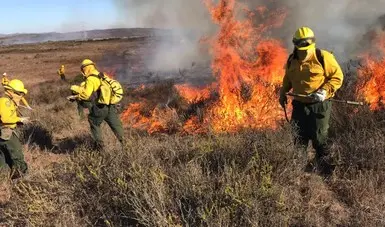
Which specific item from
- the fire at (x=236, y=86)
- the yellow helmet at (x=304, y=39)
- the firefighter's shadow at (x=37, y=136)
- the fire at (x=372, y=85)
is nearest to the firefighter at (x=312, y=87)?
the yellow helmet at (x=304, y=39)

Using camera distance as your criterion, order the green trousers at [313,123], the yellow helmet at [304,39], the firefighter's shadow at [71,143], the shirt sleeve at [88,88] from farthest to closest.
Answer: the firefighter's shadow at [71,143] < the shirt sleeve at [88,88] < the green trousers at [313,123] < the yellow helmet at [304,39]

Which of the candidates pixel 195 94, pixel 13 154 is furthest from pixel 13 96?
pixel 195 94

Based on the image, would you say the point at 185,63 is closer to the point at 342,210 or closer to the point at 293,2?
the point at 293,2

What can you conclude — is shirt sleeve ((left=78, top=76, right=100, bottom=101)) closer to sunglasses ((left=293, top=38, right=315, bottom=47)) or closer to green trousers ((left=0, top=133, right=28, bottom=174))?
green trousers ((left=0, top=133, right=28, bottom=174))

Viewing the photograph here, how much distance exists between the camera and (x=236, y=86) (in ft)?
23.9

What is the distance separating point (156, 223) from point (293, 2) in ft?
35.6

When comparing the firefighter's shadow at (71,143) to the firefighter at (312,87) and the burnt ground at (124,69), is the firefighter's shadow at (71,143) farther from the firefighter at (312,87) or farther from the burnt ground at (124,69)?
the burnt ground at (124,69)

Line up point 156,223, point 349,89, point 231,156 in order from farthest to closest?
point 349,89, point 231,156, point 156,223

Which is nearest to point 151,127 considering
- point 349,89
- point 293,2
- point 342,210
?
point 349,89

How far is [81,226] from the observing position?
3.59 meters

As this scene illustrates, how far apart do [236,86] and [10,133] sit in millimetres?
3596

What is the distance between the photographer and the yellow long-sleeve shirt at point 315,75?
433 cm

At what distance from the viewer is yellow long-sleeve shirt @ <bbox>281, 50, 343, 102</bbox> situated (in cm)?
433

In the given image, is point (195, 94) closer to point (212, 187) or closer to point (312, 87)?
point (312, 87)
